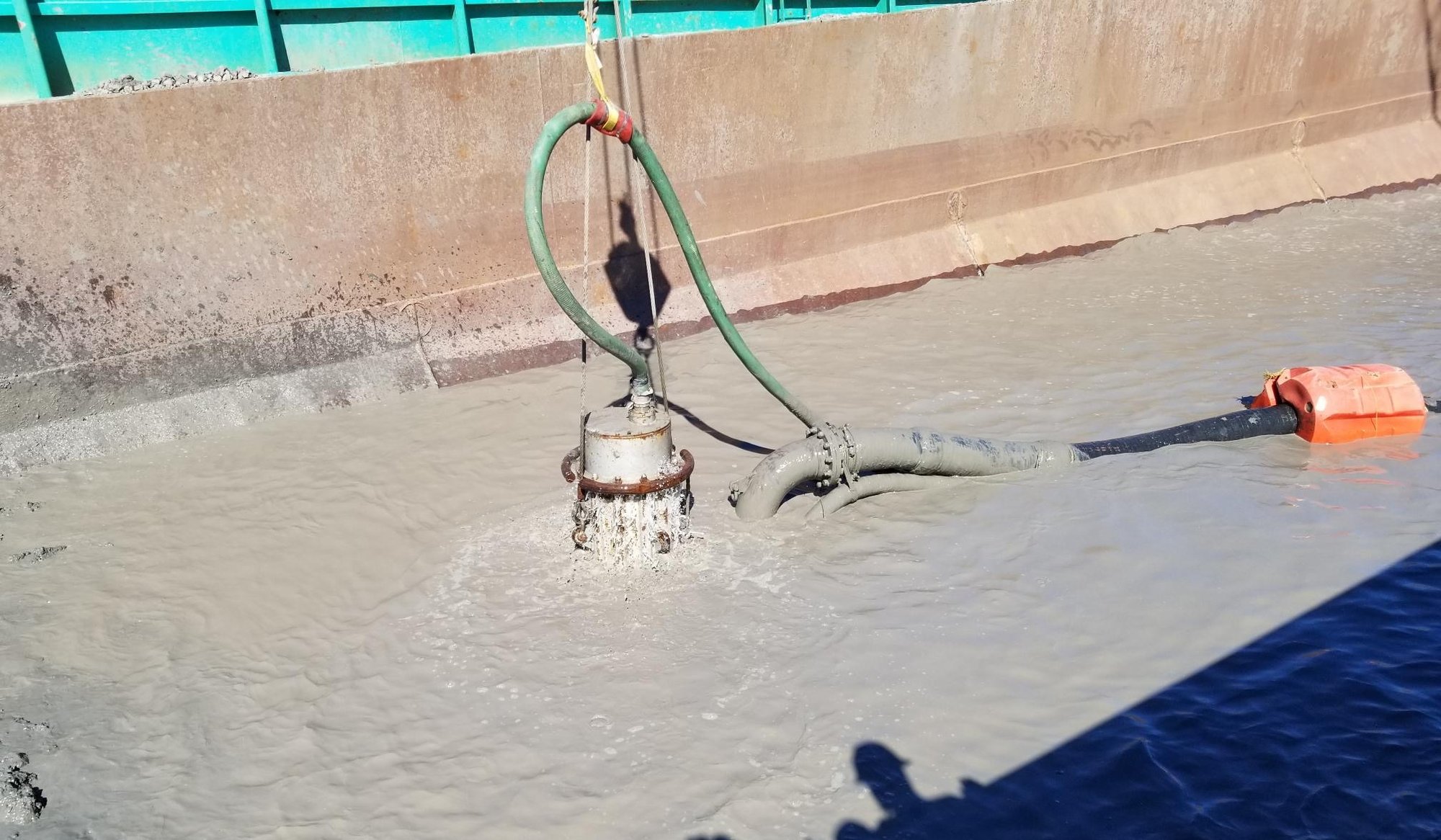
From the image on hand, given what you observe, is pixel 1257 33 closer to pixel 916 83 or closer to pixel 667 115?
pixel 916 83

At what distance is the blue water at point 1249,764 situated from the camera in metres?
3.53

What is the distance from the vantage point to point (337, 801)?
387 centimetres

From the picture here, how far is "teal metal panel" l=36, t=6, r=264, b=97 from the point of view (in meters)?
6.42

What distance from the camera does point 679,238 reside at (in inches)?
210

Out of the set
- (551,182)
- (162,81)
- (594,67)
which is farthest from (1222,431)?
(162,81)

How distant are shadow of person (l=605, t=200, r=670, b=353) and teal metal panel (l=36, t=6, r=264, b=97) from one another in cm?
267

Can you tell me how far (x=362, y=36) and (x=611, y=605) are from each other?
4659 millimetres

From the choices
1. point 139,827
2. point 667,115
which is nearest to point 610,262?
point 667,115

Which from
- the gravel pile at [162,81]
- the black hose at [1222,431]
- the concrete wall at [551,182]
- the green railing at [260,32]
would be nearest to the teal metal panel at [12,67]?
the green railing at [260,32]

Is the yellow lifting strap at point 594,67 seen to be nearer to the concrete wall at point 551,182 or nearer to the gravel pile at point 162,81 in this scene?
the concrete wall at point 551,182

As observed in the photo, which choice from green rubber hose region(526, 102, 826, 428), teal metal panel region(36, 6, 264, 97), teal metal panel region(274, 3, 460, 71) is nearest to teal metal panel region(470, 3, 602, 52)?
teal metal panel region(274, 3, 460, 71)

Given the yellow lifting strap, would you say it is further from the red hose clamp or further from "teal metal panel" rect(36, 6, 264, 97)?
"teal metal panel" rect(36, 6, 264, 97)

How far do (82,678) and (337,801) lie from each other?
156 centimetres

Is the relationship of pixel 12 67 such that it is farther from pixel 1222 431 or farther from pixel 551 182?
pixel 1222 431
